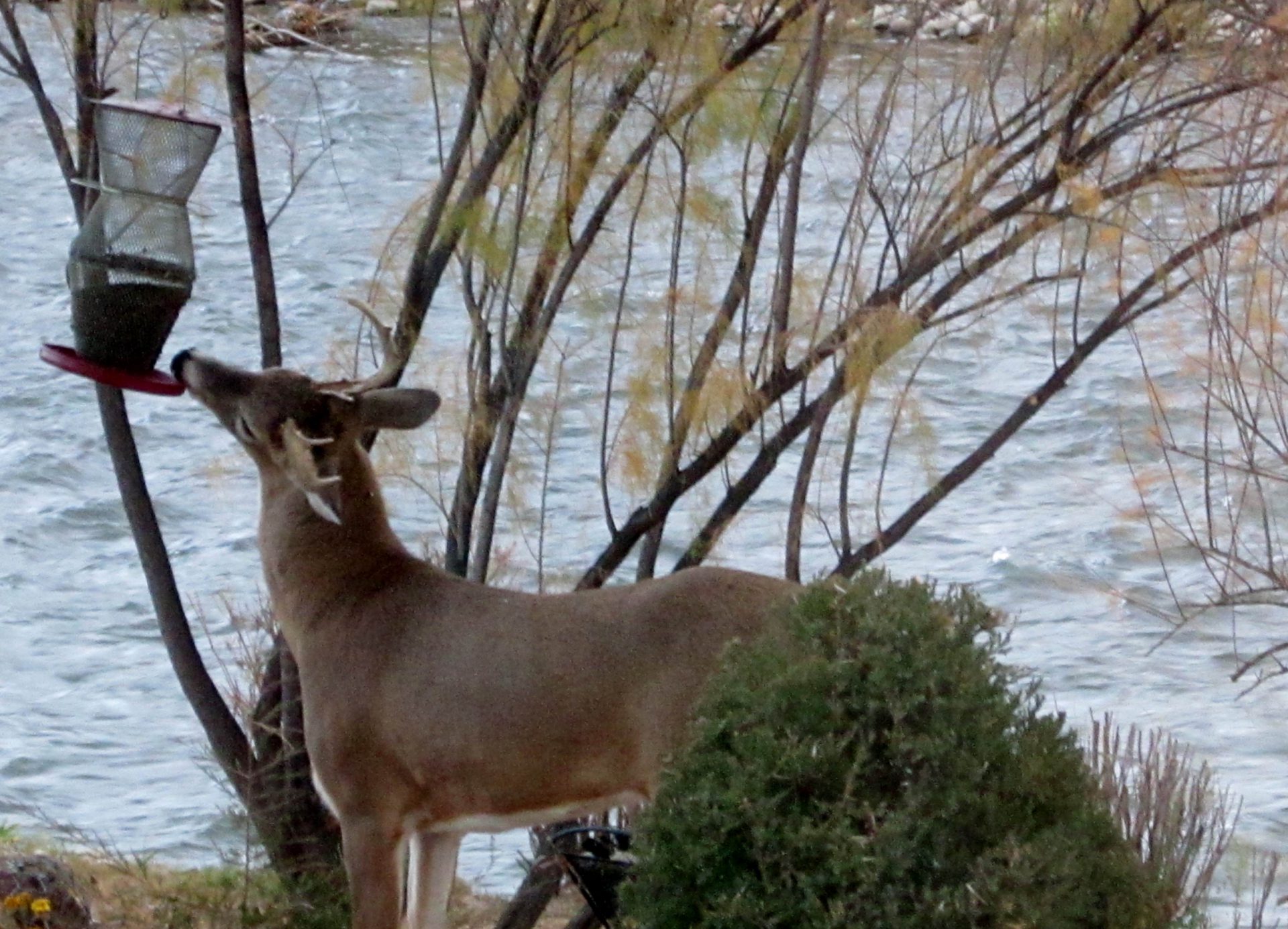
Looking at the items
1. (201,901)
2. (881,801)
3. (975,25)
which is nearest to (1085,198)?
(975,25)

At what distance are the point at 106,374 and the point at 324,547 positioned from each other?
83 centimetres

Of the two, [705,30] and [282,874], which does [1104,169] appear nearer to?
[705,30]

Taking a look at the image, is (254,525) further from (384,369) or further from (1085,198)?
(1085,198)

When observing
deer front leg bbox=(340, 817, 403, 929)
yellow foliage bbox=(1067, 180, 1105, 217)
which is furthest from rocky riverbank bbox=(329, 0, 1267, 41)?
deer front leg bbox=(340, 817, 403, 929)

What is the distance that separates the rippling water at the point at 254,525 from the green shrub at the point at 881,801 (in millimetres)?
4542

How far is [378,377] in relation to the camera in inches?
244

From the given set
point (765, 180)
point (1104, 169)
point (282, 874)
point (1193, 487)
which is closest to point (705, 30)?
point (765, 180)

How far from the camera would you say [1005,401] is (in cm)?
1587

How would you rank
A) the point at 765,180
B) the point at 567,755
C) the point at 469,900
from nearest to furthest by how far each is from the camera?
the point at 567,755 → the point at 765,180 → the point at 469,900

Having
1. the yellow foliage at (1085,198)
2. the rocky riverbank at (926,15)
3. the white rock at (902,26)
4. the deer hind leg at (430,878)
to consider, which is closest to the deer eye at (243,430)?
the deer hind leg at (430,878)

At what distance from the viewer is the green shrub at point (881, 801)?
4.07 meters

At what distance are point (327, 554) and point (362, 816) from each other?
2.75 feet

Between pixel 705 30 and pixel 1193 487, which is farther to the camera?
pixel 1193 487

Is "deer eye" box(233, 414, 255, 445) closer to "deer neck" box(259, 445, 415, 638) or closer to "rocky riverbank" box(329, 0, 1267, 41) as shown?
"deer neck" box(259, 445, 415, 638)
